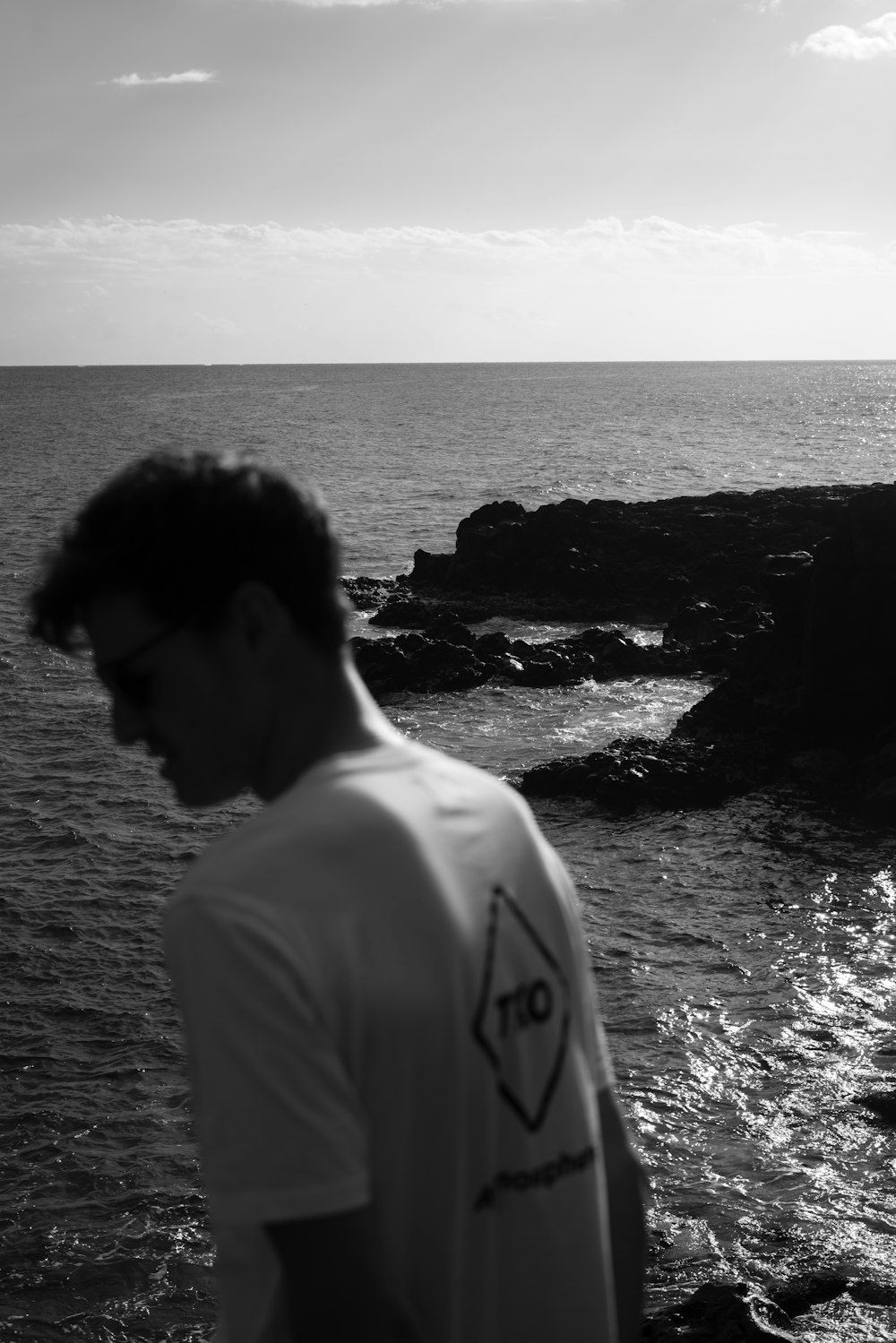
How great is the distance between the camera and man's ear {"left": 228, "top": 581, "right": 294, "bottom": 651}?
5.33 feet

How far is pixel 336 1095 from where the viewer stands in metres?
1.43

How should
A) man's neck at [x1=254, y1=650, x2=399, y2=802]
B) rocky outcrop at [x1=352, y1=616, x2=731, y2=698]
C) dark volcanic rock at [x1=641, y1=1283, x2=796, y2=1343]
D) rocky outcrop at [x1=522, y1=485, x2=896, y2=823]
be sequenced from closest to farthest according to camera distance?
man's neck at [x1=254, y1=650, x2=399, y2=802], dark volcanic rock at [x1=641, y1=1283, x2=796, y2=1343], rocky outcrop at [x1=522, y1=485, x2=896, y2=823], rocky outcrop at [x1=352, y1=616, x2=731, y2=698]

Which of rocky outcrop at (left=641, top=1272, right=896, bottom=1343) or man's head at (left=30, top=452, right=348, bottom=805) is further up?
man's head at (left=30, top=452, right=348, bottom=805)

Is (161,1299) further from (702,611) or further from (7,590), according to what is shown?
(7,590)

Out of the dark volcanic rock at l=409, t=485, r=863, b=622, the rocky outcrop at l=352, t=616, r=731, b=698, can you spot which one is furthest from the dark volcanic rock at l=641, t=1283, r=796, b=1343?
the dark volcanic rock at l=409, t=485, r=863, b=622

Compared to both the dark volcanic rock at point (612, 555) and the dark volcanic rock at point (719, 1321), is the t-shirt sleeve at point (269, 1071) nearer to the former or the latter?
the dark volcanic rock at point (719, 1321)

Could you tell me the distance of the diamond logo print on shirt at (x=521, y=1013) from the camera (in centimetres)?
158

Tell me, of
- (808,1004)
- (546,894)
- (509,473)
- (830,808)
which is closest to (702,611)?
(830,808)

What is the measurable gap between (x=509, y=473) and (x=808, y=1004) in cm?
5839

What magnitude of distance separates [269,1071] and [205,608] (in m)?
0.57

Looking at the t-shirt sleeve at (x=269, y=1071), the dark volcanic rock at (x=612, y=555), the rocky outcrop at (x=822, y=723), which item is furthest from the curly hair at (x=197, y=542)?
the dark volcanic rock at (x=612, y=555)

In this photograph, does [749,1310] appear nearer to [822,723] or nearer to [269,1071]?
[269,1071]

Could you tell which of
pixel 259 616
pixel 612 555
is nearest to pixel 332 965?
pixel 259 616

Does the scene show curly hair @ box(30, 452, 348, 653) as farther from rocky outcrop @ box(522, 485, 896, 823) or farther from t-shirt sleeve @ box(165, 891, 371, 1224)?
rocky outcrop @ box(522, 485, 896, 823)
